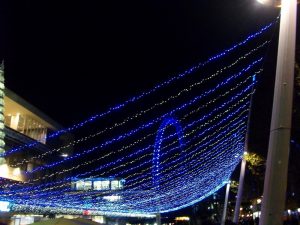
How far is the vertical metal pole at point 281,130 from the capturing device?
555 centimetres

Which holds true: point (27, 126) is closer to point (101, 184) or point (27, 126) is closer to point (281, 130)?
point (101, 184)

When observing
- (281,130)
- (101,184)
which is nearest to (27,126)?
(101,184)

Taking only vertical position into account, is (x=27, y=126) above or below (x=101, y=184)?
above

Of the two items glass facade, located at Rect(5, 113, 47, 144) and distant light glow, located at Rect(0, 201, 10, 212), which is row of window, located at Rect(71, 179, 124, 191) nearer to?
glass facade, located at Rect(5, 113, 47, 144)

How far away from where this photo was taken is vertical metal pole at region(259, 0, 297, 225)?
18.2 feet

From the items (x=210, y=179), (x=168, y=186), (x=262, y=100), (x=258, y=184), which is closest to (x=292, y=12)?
(x=262, y=100)

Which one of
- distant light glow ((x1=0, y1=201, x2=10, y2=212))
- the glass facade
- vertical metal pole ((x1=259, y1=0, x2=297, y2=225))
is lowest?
distant light glow ((x1=0, y1=201, x2=10, y2=212))

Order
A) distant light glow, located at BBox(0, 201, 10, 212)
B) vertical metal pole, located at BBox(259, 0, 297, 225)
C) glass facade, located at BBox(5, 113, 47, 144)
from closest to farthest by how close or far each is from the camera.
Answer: vertical metal pole, located at BBox(259, 0, 297, 225)
distant light glow, located at BBox(0, 201, 10, 212)
glass facade, located at BBox(5, 113, 47, 144)

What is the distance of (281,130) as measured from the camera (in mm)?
5770

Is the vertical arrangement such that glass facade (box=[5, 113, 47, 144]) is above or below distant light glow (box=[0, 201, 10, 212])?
above

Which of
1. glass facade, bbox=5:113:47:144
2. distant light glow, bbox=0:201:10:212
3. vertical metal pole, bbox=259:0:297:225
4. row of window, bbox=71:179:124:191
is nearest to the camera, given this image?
vertical metal pole, bbox=259:0:297:225

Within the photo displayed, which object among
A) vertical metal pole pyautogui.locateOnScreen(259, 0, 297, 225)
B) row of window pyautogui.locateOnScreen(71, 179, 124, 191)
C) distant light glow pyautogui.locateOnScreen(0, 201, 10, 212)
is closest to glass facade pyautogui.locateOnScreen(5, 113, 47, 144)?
distant light glow pyautogui.locateOnScreen(0, 201, 10, 212)

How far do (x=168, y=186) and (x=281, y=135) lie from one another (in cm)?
3072

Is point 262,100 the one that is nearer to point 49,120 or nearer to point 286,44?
point 286,44
